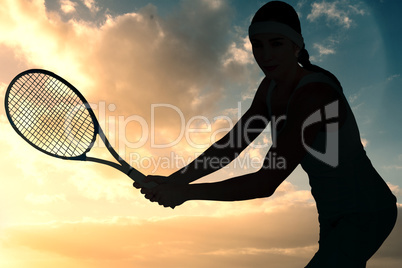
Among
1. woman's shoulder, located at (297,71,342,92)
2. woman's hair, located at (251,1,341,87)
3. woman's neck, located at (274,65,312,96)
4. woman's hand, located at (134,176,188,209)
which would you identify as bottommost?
woman's hand, located at (134,176,188,209)

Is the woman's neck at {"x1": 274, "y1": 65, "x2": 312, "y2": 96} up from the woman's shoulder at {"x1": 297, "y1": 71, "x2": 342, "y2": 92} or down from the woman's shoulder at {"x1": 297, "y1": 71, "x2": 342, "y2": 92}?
up

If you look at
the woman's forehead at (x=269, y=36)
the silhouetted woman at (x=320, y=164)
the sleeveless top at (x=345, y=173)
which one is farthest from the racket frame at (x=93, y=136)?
the sleeveless top at (x=345, y=173)

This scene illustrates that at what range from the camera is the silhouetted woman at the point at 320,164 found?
3.38m

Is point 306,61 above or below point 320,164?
above

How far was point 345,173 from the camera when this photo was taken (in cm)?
354

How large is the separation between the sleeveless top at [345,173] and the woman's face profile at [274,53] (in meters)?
0.33

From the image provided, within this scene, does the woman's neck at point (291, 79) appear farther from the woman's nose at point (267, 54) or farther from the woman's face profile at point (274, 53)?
the woman's nose at point (267, 54)

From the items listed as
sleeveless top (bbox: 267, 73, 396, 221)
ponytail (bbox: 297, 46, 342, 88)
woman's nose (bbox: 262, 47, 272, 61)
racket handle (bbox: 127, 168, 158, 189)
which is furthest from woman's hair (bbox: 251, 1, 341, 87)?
racket handle (bbox: 127, 168, 158, 189)

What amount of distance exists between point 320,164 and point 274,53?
39.2 inches

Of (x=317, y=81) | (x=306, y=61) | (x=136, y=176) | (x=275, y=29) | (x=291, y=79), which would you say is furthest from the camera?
(x=136, y=176)

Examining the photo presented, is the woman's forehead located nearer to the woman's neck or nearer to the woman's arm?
the woman's neck

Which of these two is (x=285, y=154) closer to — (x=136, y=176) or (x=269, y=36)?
(x=269, y=36)

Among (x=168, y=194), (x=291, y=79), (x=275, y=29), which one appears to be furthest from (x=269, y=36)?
(x=168, y=194)

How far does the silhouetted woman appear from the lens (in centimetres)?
338
